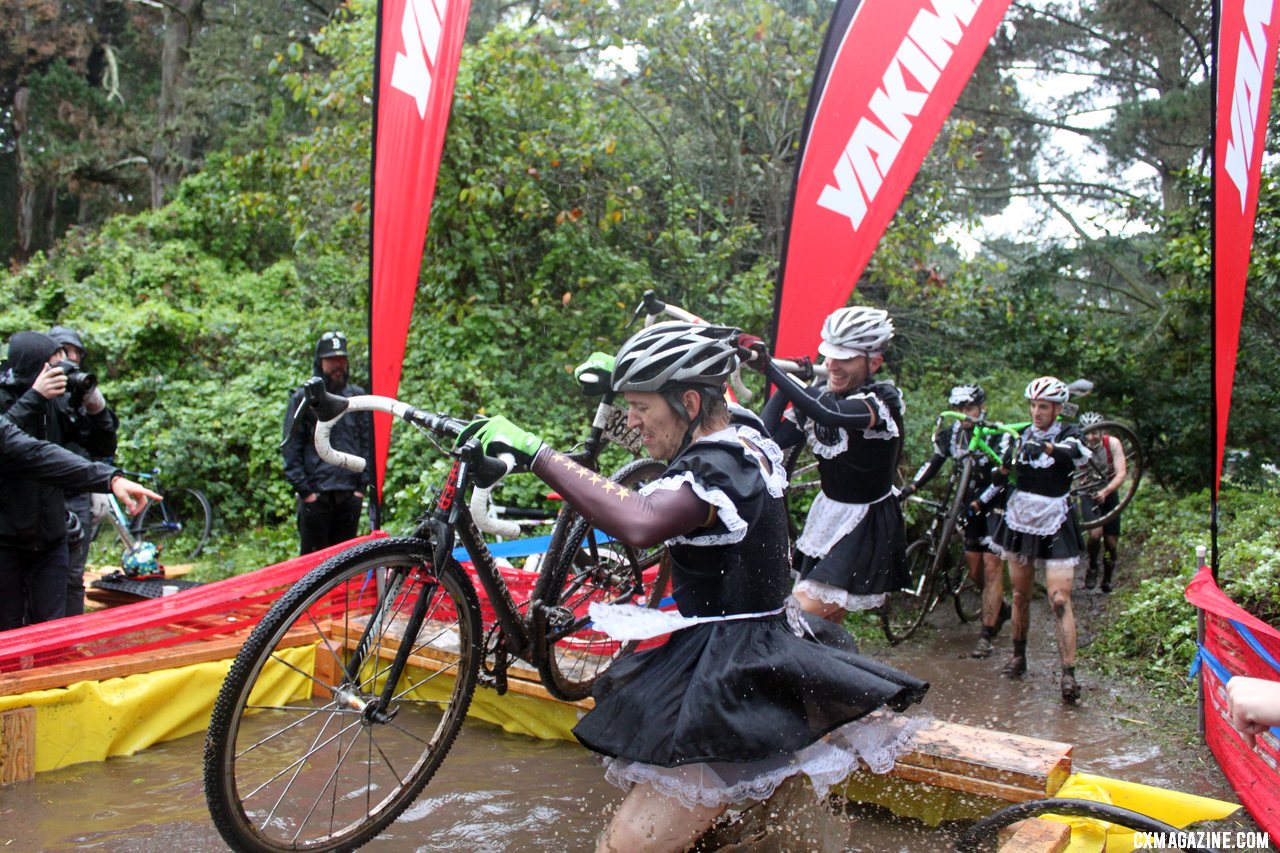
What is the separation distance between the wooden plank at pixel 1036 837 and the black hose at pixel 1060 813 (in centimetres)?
3

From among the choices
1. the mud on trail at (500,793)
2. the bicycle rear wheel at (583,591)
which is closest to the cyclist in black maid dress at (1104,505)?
the mud on trail at (500,793)

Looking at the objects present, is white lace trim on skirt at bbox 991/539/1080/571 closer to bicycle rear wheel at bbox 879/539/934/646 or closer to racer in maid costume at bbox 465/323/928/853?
bicycle rear wheel at bbox 879/539/934/646

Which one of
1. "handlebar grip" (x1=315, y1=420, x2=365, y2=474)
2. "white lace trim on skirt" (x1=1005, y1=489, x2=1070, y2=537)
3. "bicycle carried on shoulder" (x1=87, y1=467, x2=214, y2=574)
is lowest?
"bicycle carried on shoulder" (x1=87, y1=467, x2=214, y2=574)

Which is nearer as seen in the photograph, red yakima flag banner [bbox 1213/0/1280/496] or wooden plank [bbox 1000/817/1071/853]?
wooden plank [bbox 1000/817/1071/853]

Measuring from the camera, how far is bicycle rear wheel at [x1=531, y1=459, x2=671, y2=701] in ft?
11.6

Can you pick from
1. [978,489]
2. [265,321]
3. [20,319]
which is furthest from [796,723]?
[20,319]

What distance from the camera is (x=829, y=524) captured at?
175 inches

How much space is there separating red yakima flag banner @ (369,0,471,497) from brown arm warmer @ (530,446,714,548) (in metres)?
2.33

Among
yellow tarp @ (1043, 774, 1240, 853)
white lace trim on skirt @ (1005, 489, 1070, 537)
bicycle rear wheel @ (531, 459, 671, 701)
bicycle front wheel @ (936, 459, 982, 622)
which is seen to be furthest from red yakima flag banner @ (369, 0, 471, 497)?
bicycle front wheel @ (936, 459, 982, 622)

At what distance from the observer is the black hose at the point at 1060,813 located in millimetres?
2527

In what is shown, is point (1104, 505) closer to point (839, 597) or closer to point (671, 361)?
point (839, 597)

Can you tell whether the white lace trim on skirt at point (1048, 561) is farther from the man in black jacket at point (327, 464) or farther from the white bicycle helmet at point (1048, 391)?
the man in black jacket at point (327, 464)

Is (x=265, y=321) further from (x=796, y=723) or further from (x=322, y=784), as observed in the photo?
(x=796, y=723)

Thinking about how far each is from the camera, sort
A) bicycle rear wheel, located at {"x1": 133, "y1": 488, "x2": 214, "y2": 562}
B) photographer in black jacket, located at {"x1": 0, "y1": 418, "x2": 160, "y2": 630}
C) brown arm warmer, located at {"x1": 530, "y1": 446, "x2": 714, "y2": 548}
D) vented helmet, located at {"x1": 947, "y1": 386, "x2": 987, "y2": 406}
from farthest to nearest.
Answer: bicycle rear wheel, located at {"x1": 133, "y1": 488, "x2": 214, "y2": 562} → vented helmet, located at {"x1": 947, "y1": 386, "x2": 987, "y2": 406} → photographer in black jacket, located at {"x1": 0, "y1": 418, "x2": 160, "y2": 630} → brown arm warmer, located at {"x1": 530, "y1": 446, "x2": 714, "y2": 548}
